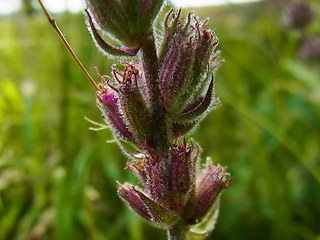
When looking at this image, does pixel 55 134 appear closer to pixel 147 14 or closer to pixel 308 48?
pixel 147 14

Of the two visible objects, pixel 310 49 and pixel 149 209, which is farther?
pixel 310 49

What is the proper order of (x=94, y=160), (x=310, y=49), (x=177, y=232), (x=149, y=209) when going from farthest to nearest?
(x=310, y=49), (x=94, y=160), (x=177, y=232), (x=149, y=209)

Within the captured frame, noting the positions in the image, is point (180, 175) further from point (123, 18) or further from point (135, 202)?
point (123, 18)

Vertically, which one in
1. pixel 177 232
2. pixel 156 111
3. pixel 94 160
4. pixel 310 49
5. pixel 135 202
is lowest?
pixel 310 49

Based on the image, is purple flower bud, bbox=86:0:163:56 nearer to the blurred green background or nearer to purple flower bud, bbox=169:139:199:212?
purple flower bud, bbox=169:139:199:212

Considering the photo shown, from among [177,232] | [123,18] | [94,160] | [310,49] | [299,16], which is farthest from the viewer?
[310,49]

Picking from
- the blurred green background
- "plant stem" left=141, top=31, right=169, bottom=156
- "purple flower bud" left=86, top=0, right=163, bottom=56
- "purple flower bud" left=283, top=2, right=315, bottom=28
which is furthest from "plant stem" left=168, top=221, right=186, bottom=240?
"purple flower bud" left=283, top=2, right=315, bottom=28

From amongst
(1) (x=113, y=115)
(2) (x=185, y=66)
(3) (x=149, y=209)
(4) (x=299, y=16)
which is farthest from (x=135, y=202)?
(4) (x=299, y=16)

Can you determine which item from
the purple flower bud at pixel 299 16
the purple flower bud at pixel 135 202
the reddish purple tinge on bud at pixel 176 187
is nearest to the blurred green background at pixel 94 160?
the purple flower bud at pixel 135 202
